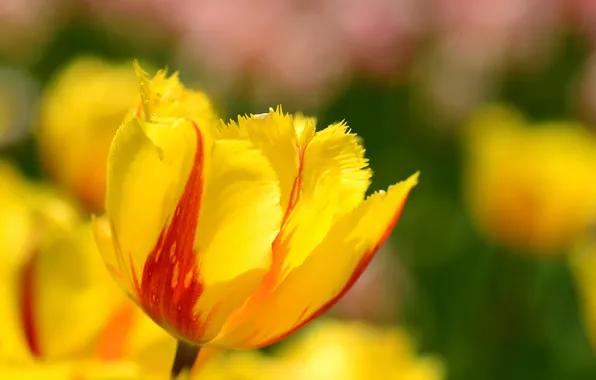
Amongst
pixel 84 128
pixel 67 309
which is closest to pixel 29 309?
pixel 67 309

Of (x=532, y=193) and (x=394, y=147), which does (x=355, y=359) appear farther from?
(x=394, y=147)

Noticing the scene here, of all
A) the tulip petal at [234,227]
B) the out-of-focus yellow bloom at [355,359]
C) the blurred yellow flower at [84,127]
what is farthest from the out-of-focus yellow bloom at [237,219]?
the blurred yellow flower at [84,127]

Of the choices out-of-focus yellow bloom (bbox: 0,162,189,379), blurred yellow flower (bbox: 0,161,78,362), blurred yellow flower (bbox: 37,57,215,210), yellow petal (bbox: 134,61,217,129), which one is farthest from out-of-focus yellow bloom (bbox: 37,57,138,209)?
yellow petal (bbox: 134,61,217,129)

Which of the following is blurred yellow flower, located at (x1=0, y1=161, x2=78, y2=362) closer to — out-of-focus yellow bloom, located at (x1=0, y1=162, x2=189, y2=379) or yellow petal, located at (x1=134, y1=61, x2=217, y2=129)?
out-of-focus yellow bloom, located at (x1=0, y1=162, x2=189, y2=379)

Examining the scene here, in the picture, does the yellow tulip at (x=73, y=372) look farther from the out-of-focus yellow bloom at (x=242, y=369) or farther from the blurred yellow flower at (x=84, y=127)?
the blurred yellow flower at (x=84, y=127)

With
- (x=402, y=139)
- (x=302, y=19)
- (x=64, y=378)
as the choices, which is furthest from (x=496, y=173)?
(x=64, y=378)

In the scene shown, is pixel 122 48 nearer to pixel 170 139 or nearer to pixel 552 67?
pixel 552 67
